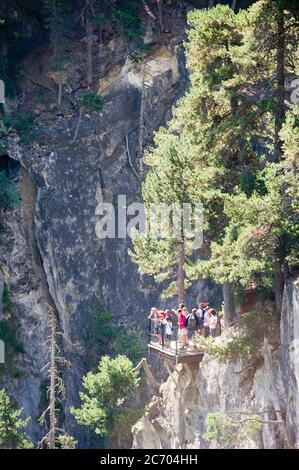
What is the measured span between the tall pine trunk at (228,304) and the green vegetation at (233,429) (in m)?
3.64

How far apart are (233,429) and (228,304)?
14.1ft

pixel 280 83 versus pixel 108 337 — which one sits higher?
pixel 280 83

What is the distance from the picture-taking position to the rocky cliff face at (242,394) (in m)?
21.4

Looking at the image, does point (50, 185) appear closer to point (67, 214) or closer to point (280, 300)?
point (67, 214)

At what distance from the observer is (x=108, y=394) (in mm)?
30797

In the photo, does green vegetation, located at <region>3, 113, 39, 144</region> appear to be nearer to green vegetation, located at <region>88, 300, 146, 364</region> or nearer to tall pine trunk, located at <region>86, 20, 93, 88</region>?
tall pine trunk, located at <region>86, 20, 93, 88</region>

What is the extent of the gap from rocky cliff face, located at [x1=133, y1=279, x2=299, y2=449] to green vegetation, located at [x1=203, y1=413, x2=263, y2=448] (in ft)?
1.00

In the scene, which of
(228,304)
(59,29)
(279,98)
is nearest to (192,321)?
(228,304)

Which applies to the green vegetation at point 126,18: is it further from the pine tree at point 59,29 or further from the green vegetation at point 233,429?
the green vegetation at point 233,429

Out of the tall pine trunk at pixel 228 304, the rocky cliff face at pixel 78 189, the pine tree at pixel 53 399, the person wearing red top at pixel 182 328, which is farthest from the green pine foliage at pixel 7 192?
the tall pine trunk at pixel 228 304

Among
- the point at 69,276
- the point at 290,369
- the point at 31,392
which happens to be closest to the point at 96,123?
the point at 69,276

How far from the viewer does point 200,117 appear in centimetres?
2564

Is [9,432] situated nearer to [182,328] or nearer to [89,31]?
[182,328]

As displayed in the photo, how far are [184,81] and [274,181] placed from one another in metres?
18.2
